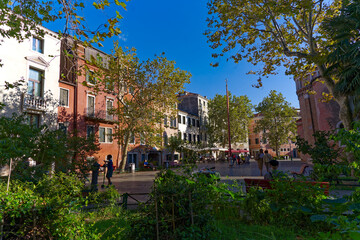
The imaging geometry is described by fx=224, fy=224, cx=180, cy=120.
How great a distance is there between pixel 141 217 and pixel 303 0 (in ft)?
34.2

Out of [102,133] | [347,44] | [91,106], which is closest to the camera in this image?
[347,44]

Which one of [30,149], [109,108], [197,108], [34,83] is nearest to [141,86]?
[109,108]

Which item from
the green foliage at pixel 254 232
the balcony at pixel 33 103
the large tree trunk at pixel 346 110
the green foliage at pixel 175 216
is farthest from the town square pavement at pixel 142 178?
the balcony at pixel 33 103

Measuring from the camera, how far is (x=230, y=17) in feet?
37.9

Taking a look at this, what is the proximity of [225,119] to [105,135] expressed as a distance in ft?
101

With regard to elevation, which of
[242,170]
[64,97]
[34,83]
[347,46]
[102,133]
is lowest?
[242,170]

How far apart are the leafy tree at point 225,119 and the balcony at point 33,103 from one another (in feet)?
120

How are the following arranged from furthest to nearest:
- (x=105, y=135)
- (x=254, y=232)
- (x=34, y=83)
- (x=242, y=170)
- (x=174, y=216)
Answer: (x=105, y=135), (x=242, y=170), (x=34, y=83), (x=254, y=232), (x=174, y=216)

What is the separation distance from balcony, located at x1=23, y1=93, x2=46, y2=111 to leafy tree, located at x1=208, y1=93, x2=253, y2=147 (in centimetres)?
3666

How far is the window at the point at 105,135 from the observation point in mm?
23812

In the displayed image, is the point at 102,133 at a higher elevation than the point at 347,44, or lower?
lower

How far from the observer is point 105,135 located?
79.5 ft

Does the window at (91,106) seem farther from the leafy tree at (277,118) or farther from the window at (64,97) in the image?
the leafy tree at (277,118)

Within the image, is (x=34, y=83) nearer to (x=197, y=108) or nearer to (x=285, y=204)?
(x=285, y=204)
